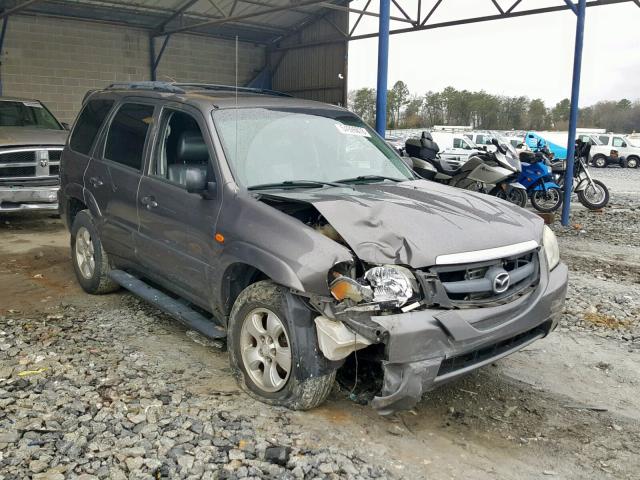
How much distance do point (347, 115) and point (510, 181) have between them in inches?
267

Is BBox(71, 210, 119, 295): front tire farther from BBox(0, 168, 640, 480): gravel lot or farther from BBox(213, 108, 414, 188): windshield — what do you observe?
BBox(213, 108, 414, 188): windshield

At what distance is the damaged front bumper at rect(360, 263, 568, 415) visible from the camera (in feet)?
9.64

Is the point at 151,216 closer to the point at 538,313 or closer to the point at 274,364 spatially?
the point at 274,364

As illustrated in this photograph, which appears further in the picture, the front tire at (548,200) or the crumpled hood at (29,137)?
the front tire at (548,200)

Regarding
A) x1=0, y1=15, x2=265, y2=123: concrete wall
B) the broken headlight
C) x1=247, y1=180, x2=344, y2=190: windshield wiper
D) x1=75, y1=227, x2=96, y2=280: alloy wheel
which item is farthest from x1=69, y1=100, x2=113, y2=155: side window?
x1=0, y1=15, x2=265, y2=123: concrete wall

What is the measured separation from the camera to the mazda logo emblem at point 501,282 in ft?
10.7

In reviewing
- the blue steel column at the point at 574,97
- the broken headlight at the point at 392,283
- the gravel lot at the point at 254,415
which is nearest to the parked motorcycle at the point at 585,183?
the blue steel column at the point at 574,97

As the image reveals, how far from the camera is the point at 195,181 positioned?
12.5 feet

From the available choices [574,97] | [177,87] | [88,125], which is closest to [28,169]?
[88,125]

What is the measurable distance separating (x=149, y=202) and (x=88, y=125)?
168 cm

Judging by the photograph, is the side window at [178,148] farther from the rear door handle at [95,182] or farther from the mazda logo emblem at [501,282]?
the mazda logo emblem at [501,282]

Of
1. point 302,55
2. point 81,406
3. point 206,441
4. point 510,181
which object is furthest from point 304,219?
point 302,55

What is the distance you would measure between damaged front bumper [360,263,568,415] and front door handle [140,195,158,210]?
7.21ft

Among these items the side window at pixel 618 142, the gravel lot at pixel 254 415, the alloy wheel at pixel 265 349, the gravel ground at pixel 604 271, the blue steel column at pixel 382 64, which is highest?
the blue steel column at pixel 382 64
